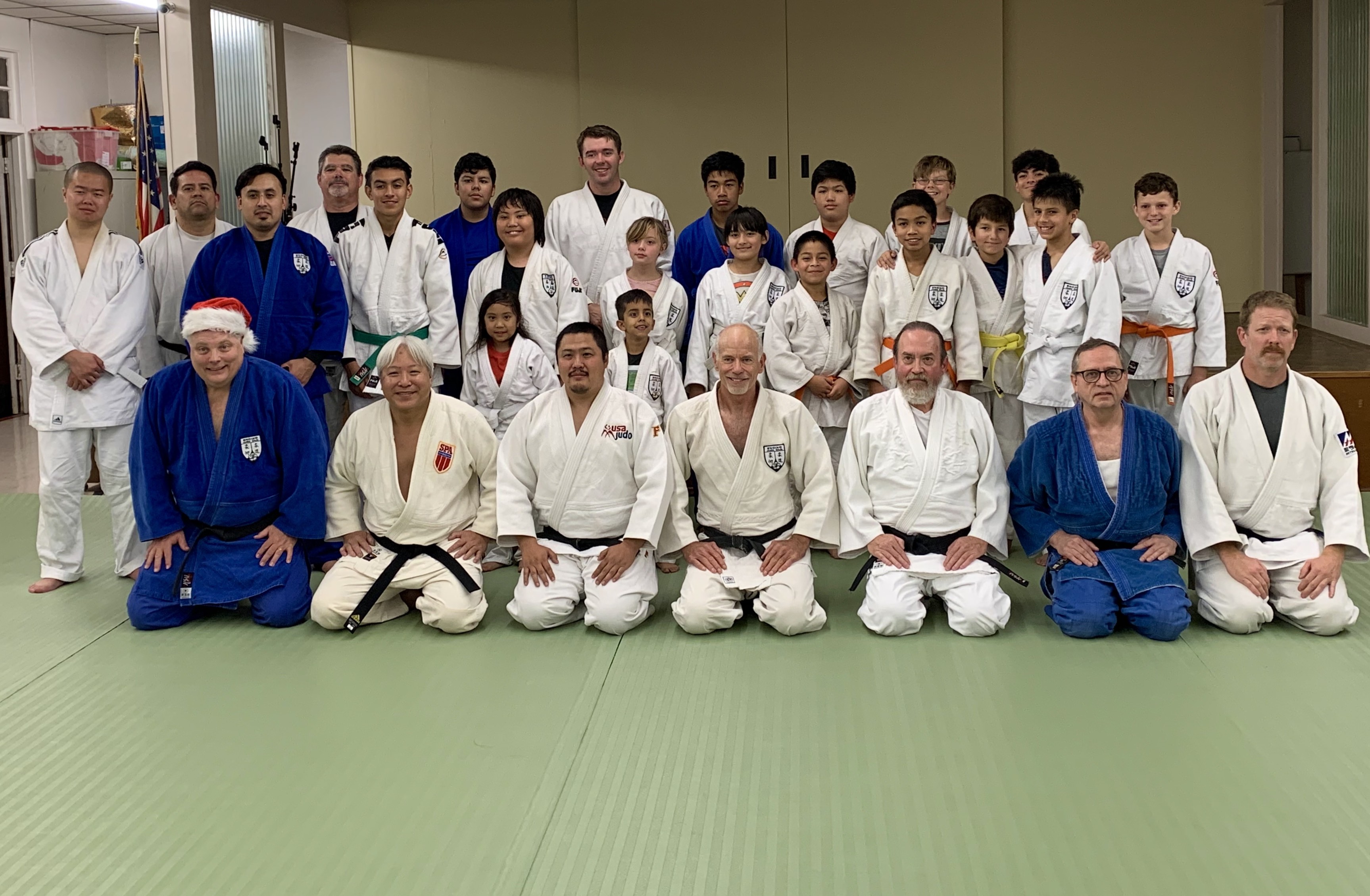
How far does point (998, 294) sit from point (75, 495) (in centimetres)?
337

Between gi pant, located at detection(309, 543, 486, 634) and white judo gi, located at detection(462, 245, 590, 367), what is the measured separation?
125cm

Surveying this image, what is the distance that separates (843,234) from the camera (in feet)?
15.9

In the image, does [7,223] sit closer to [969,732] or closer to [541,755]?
[541,755]

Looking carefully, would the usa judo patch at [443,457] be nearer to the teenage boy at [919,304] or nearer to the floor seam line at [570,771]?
the floor seam line at [570,771]

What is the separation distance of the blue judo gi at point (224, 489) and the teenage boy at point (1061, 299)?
8.20ft

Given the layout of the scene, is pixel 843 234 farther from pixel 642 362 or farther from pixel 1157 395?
pixel 1157 395

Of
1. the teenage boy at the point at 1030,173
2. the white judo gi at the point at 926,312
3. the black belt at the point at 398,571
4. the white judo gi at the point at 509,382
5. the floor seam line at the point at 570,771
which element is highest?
the teenage boy at the point at 1030,173

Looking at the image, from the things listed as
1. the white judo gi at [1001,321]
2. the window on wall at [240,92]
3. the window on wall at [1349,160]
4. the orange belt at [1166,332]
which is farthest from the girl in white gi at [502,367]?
the window on wall at [1349,160]

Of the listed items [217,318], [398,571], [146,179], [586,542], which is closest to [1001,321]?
[586,542]

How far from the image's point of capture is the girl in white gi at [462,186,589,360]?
464cm

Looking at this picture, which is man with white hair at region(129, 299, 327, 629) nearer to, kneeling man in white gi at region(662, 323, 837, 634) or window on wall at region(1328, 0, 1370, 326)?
kneeling man in white gi at region(662, 323, 837, 634)

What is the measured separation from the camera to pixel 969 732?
2.72 m

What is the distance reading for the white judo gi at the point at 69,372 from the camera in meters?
4.06

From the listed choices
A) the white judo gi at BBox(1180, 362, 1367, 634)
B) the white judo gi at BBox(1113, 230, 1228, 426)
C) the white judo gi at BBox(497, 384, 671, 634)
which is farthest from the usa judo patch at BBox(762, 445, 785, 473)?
the white judo gi at BBox(1113, 230, 1228, 426)
